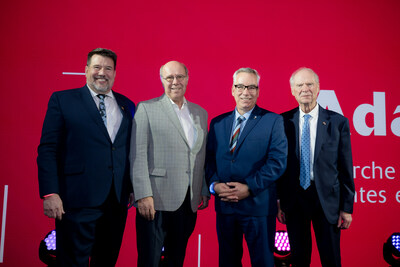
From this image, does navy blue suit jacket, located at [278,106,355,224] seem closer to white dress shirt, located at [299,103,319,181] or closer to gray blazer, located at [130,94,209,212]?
white dress shirt, located at [299,103,319,181]

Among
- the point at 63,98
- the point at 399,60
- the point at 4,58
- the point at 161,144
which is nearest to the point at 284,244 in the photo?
the point at 161,144

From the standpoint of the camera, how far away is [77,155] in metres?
1.85

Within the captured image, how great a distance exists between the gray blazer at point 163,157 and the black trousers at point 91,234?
26 cm

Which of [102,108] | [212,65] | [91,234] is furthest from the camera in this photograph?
[212,65]

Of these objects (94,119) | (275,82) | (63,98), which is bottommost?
(94,119)

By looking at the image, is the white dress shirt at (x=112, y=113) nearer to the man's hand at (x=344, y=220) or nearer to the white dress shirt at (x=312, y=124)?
the white dress shirt at (x=312, y=124)

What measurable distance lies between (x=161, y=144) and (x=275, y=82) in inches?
68.9

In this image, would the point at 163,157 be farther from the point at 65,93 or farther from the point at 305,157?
the point at 305,157

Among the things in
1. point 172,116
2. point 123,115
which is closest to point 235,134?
point 172,116

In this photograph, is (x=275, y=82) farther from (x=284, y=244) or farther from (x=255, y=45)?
(x=284, y=244)

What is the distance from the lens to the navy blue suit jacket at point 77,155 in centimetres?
182

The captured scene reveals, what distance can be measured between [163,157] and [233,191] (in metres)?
0.51

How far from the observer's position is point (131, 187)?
2.06 meters

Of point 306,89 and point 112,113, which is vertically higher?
point 306,89
